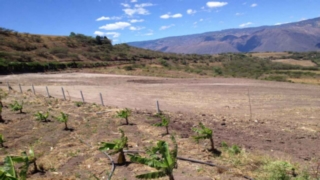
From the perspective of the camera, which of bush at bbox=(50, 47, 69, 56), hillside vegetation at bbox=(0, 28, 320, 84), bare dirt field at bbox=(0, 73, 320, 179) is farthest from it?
bush at bbox=(50, 47, 69, 56)

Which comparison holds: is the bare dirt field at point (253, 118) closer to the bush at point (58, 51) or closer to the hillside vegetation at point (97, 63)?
the hillside vegetation at point (97, 63)

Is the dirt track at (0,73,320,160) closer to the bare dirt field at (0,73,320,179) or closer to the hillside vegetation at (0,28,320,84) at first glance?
the bare dirt field at (0,73,320,179)

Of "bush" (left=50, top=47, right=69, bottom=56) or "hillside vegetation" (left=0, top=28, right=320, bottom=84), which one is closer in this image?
"hillside vegetation" (left=0, top=28, right=320, bottom=84)

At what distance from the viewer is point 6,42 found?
5925cm

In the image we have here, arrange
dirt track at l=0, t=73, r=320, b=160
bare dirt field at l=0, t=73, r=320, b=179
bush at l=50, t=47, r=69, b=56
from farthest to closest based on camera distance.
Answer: bush at l=50, t=47, r=69, b=56 < dirt track at l=0, t=73, r=320, b=160 < bare dirt field at l=0, t=73, r=320, b=179

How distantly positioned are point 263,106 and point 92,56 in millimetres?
52504

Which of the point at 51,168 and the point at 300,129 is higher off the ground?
the point at 51,168

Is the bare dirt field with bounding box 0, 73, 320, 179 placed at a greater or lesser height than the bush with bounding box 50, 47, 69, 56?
lesser

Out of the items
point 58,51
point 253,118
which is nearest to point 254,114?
point 253,118

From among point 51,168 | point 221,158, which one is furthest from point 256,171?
point 51,168

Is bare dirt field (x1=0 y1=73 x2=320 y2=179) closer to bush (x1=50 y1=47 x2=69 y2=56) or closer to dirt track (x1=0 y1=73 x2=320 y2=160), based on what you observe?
dirt track (x1=0 y1=73 x2=320 y2=160)

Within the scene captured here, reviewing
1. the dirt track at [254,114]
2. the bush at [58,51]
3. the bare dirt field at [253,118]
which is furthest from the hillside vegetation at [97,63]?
the bare dirt field at [253,118]

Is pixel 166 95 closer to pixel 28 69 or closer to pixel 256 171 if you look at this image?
pixel 256 171

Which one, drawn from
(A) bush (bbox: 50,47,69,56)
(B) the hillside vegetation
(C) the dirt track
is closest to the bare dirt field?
(C) the dirt track
